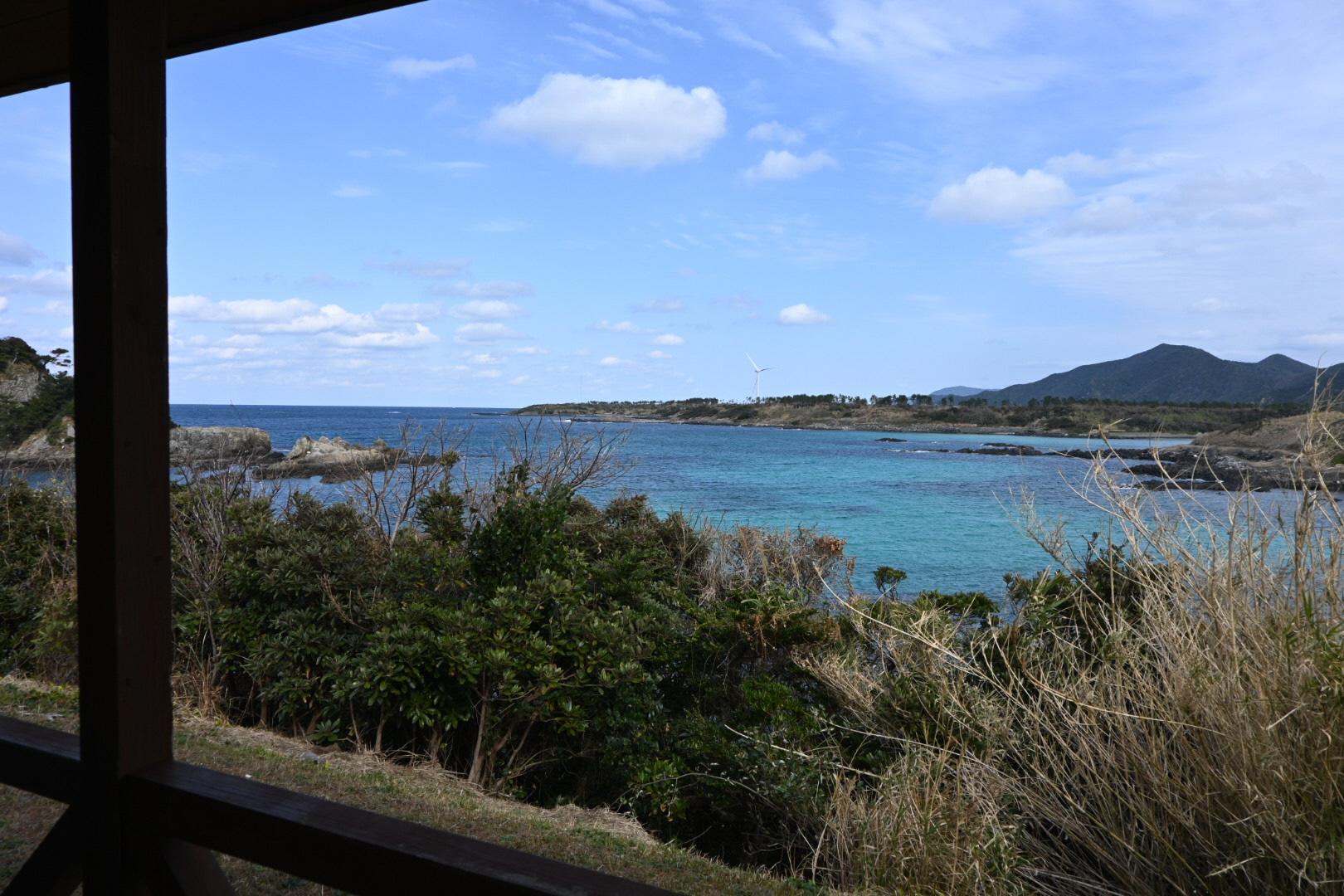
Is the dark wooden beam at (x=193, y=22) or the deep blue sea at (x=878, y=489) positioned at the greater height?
the dark wooden beam at (x=193, y=22)

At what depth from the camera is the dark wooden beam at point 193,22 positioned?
6.58 feet

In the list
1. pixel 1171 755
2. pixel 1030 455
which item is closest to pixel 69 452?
pixel 1030 455

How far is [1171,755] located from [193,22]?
398cm

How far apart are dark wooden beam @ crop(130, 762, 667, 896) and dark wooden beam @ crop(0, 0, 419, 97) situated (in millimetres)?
1629

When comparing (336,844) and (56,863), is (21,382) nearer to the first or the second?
(56,863)

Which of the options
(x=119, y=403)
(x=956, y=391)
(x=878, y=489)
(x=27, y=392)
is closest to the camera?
(x=119, y=403)

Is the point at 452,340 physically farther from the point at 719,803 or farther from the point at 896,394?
the point at 896,394

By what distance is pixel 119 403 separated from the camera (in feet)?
5.24

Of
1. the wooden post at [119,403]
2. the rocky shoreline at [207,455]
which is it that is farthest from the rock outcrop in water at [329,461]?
the wooden post at [119,403]

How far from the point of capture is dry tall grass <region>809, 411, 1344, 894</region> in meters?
2.66

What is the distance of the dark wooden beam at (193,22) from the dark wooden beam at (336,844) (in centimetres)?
163

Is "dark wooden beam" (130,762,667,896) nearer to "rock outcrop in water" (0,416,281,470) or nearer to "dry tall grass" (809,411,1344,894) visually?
"dry tall grass" (809,411,1344,894)

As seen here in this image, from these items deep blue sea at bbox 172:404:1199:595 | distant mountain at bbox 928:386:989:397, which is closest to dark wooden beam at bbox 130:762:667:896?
deep blue sea at bbox 172:404:1199:595

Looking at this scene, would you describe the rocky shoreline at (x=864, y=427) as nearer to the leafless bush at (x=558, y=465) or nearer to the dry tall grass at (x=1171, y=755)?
the leafless bush at (x=558, y=465)
